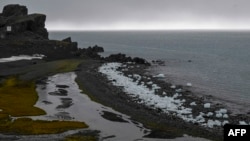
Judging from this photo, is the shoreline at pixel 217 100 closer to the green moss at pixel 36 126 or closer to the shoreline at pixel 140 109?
the shoreline at pixel 140 109

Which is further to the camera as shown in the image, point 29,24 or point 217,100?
point 29,24

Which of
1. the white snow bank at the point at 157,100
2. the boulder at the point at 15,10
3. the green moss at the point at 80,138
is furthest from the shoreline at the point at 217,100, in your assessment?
the boulder at the point at 15,10

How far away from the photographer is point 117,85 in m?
71.1

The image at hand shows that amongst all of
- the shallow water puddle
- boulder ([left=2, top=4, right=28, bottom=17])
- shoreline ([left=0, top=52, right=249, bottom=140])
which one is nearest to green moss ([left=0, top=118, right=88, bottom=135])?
the shallow water puddle

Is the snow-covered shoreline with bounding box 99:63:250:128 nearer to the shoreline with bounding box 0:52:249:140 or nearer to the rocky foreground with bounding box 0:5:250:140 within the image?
the rocky foreground with bounding box 0:5:250:140

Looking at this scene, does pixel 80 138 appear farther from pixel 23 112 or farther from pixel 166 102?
pixel 166 102

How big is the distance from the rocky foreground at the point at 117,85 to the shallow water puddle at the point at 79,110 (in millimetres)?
1572

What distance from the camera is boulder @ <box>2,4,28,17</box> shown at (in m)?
160

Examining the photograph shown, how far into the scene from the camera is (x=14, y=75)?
8106cm

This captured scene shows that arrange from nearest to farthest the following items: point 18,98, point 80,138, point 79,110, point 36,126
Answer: point 80,138 → point 36,126 → point 79,110 → point 18,98

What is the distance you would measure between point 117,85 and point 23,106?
2346 centimetres

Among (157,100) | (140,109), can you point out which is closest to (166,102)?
(157,100)

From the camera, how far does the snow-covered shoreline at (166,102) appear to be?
45.6 m

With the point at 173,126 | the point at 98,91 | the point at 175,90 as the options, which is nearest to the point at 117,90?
the point at 98,91
